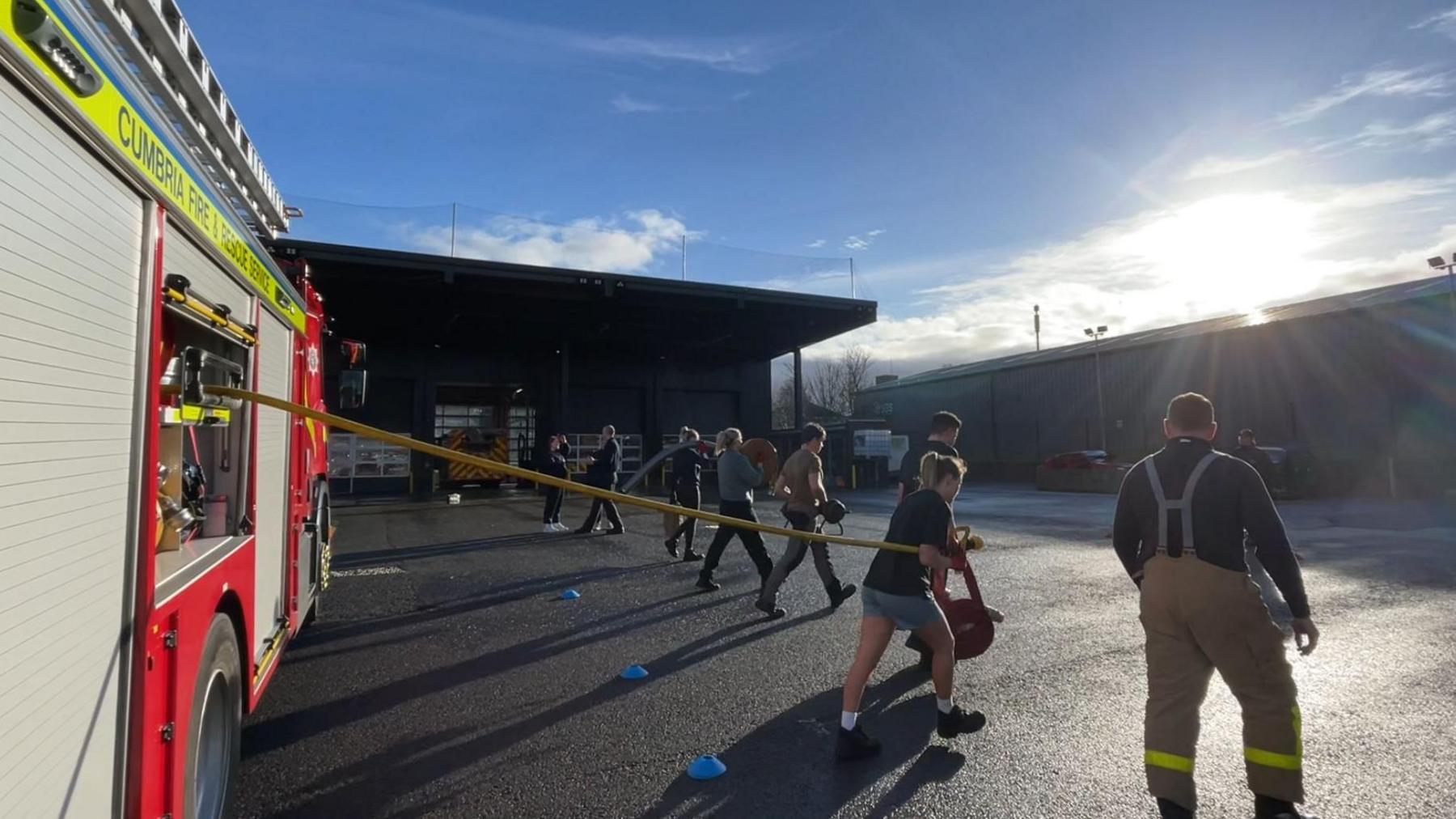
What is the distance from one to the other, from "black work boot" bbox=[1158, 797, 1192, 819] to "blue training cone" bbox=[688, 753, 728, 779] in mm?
1903

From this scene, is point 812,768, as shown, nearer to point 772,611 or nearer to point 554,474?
point 772,611

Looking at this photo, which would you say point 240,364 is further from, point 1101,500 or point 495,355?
point 495,355

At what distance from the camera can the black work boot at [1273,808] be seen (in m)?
2.92

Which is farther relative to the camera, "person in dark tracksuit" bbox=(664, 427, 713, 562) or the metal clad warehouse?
the metal clad warehouse

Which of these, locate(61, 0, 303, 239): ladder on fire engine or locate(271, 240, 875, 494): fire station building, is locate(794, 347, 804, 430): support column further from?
locate(61, 0, 303, 239): ladder on fire engine

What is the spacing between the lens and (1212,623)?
3.06 m

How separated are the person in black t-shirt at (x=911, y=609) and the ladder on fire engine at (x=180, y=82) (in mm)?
3509

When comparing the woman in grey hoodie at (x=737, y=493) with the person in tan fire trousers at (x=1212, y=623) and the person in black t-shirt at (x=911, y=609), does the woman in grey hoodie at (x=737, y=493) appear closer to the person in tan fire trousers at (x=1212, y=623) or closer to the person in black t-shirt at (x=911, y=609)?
the person in black t-shirt at (x=911, y=609)

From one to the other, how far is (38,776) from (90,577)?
45 centimetres

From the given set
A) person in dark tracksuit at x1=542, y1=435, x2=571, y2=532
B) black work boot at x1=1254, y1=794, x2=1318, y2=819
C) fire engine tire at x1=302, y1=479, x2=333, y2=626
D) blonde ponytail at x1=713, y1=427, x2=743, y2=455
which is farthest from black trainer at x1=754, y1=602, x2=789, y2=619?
person in dark tracksuit at x1=542, y1=435, x2=571, y2=532

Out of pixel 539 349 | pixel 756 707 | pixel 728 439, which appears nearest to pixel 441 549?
pixel 728 439

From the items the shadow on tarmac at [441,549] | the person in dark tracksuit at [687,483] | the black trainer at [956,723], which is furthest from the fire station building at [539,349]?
the black trainer at [956,723]

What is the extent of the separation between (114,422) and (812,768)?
128 inches

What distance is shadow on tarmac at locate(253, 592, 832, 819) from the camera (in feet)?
12.0
